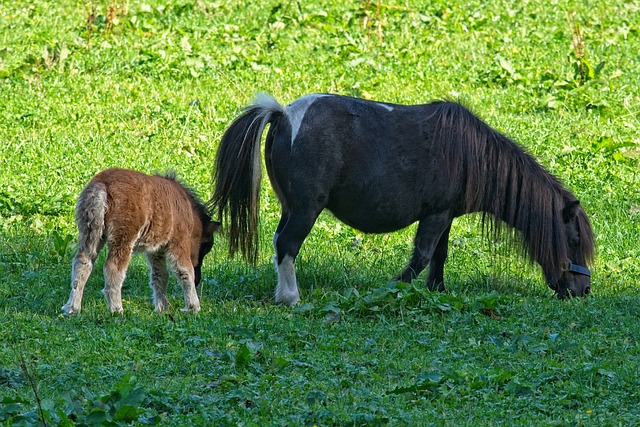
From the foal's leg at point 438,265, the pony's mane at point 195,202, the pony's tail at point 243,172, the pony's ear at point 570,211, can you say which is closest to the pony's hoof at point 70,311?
the pony's mane at point 195,202

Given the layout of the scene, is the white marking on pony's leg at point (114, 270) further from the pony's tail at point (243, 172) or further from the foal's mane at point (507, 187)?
the foal's mane at point (507, 187)

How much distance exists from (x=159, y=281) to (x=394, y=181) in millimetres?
2152

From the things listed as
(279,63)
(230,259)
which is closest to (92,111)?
(279,63)

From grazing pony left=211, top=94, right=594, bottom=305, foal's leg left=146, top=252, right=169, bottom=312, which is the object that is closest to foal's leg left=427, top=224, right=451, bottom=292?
grazing pony left=211, top=94, right=594, bottom=305

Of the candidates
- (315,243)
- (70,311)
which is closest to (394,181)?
(315,243)

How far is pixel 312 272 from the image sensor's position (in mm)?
9578

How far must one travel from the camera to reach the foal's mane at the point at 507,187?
9062 mm

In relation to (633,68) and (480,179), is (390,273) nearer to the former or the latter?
(480,179)

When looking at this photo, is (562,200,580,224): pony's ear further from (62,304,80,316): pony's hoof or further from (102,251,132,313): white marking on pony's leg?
(62,304,80,316): pony's hoof

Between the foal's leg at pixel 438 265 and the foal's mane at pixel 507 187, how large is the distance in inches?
14.5

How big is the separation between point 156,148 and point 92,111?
1.54m

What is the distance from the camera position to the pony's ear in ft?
30.4

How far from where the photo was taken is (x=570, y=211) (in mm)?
9336

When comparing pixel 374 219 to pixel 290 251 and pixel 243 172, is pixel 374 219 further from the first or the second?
pixel 243 172
